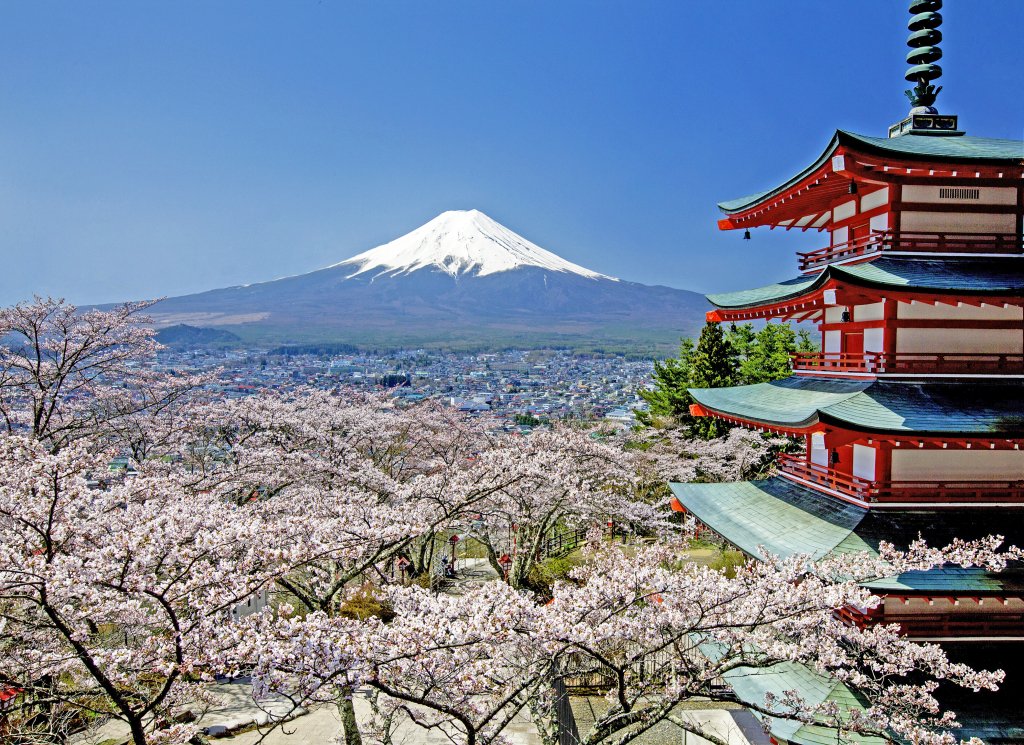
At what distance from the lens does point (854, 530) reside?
230 inches

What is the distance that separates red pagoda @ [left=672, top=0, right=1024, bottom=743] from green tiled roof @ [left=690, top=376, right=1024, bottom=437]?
0.06ft

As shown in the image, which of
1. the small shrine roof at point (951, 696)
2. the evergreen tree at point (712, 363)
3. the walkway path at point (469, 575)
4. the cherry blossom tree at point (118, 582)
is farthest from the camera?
the evergreen tree at point (712, 363)

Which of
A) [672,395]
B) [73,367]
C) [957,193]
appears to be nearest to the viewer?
[957,193]

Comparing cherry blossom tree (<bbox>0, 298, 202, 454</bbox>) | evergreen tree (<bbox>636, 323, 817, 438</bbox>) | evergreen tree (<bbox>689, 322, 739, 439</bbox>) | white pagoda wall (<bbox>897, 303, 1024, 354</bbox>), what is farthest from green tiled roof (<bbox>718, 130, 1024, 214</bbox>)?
evergreen tree (<bbox>689, 322, 739, 439</bbox>)

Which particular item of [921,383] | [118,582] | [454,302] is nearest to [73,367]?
[118,582]

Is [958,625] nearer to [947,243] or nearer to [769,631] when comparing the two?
[769,631]

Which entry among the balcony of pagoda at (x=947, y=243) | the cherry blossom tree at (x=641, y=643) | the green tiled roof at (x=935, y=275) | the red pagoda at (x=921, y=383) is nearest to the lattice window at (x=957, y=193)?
the red pagoda at (x=921, y=383)

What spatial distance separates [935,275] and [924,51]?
325 centimetres

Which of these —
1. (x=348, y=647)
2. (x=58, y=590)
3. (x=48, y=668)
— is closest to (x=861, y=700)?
→ (x=348, y=647)

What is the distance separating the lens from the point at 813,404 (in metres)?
6.60

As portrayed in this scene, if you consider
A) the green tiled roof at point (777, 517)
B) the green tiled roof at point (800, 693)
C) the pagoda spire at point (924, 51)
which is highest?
the pagoda spire at point (924, 51)

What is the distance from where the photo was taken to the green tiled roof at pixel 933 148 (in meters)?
5.90

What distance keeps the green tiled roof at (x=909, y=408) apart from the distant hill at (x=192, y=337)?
176 ft

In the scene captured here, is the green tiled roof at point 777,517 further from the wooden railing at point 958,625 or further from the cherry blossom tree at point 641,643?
the wooden railing at point 958,625
